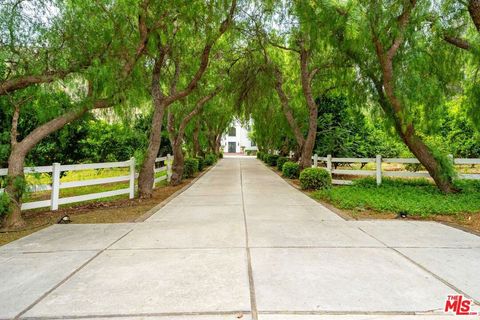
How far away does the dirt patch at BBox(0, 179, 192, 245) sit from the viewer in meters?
6.20

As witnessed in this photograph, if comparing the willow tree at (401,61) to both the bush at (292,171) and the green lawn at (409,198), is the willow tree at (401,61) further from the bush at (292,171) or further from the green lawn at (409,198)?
the bush at (292,171)

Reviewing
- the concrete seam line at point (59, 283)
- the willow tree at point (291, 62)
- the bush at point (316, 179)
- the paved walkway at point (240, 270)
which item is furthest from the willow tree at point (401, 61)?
the concrete seam line at point (59, 283)

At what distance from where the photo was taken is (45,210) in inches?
324

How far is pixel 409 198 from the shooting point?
29.3ft

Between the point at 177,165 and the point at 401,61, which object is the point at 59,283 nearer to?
the point at 401,61

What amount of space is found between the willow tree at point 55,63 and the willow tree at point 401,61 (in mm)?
5279

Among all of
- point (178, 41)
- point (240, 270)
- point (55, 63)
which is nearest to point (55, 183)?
point (55, 63)

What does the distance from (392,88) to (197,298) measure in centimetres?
839

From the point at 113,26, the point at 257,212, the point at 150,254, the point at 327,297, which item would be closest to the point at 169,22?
the point at 113,26

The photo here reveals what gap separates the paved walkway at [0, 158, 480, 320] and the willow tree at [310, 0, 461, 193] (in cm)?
423

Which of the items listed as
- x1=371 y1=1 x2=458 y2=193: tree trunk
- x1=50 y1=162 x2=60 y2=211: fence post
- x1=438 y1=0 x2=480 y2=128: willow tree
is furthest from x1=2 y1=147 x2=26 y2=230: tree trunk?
x1=438 y1=0 x2=480 y2=128: willow tree

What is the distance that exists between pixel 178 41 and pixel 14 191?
627 centimetres

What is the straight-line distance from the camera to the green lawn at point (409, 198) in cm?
756

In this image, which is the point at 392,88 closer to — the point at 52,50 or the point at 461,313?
the point at 461,313
